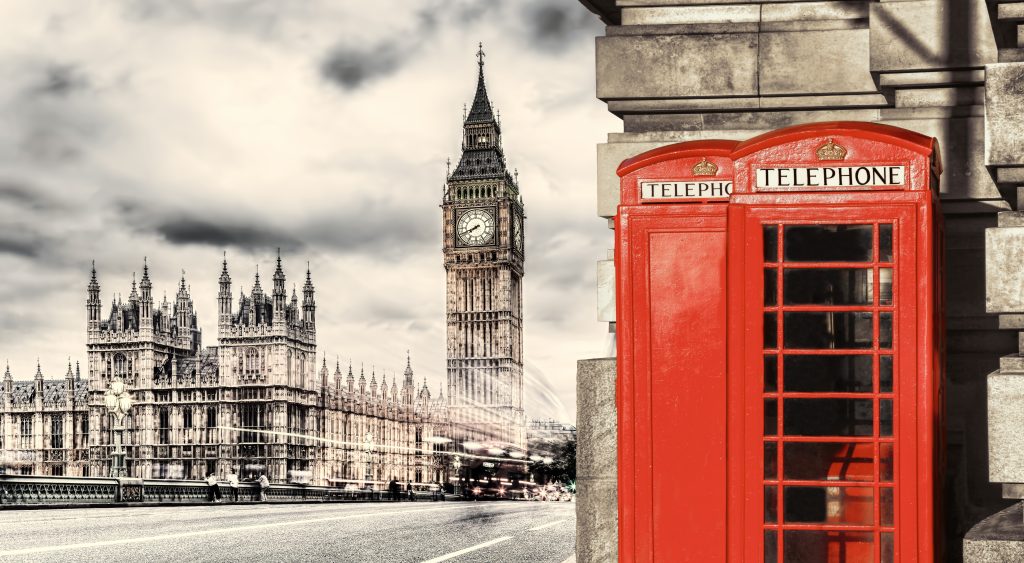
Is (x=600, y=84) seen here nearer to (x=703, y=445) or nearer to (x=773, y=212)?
(x=773, y=212)

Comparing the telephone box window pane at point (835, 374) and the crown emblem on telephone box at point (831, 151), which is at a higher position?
the crown emblem on telephone box at point (831, 151)

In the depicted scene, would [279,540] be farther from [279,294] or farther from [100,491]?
[279,294]

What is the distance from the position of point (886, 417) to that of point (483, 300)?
11835cm

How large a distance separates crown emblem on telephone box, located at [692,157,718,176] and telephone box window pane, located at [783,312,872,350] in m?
0.85

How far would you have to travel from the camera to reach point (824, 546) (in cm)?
639

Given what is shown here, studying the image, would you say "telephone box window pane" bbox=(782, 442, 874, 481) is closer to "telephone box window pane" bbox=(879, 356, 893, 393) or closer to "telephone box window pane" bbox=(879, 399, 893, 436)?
"telephone box window pane" bbox=(879, 399, 893, 436)

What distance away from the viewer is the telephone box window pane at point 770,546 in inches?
251

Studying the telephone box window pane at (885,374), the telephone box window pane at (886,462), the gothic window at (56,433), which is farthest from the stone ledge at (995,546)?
the gothic window at (56,433)

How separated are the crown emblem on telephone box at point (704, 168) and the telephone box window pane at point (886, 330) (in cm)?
112

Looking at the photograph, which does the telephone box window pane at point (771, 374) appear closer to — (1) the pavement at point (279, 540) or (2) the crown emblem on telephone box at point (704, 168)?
(2) the crown emblem on telephone box at point (704, 168)

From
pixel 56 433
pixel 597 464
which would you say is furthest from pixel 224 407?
pixel 597 464

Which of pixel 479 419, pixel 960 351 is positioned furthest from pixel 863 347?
pixel 479 419

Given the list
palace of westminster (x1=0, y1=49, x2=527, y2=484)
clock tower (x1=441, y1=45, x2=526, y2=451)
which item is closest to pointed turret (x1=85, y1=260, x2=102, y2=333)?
palace of westminster (x1=0, y1=49, x2=527, y2=484)

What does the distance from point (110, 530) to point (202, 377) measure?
8897 cm
